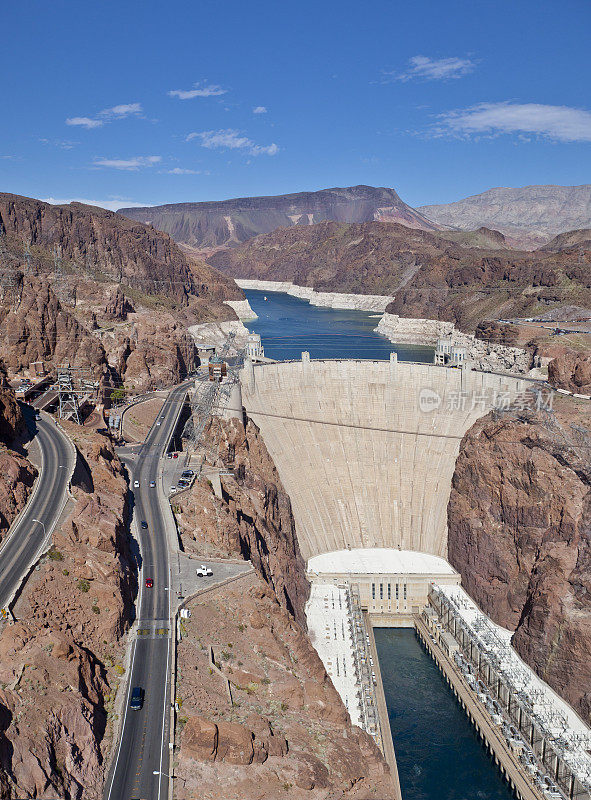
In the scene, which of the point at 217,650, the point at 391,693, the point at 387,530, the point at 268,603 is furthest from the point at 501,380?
the point at 217,650

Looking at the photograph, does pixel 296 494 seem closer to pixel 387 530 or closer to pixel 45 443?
pixel 387 530

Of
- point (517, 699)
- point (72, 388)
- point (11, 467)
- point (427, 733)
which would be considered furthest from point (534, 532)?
point (11, 467)

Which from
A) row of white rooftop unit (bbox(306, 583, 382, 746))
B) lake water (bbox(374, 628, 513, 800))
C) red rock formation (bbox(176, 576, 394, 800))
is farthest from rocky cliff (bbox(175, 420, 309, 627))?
lake water (bbox(374, 628, 513, 800))

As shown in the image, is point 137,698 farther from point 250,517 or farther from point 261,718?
point 250,517

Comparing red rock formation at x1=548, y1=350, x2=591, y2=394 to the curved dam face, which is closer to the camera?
the curved dam face

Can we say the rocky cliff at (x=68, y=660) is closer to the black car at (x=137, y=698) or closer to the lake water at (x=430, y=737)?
the black car at (x=137, y=698)

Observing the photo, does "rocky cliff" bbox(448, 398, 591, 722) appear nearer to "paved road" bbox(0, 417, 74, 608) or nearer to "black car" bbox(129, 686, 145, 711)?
"black car" bbox(129, 686, 145, 711)
